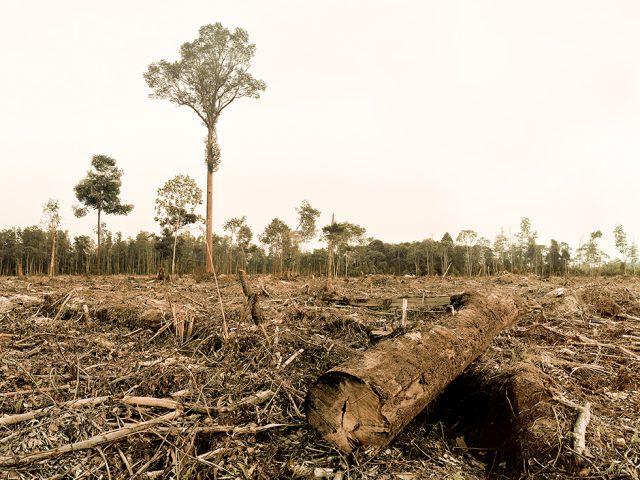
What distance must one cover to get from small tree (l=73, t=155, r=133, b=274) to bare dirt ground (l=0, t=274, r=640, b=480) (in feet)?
81.2

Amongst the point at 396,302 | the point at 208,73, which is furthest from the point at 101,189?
the point at 396,302

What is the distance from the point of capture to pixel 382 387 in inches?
83.6

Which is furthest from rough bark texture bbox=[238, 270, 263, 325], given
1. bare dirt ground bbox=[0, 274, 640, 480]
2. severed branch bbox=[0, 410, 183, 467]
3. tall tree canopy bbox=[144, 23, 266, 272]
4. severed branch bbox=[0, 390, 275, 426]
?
tall tree canopy bbox=[144, 23, 266, 272]

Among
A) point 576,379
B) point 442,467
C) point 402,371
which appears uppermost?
point 402,371

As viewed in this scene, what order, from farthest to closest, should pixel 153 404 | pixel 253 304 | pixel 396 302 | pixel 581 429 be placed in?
1. pixel 396 302
2. pixel 253 304
3. pixel 153 404
4. pixel 581 429

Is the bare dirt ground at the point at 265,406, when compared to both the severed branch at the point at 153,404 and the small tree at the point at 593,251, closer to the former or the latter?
the severed branch at the point at 153,404

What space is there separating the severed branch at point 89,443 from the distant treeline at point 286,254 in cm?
2697

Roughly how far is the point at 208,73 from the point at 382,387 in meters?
22.1

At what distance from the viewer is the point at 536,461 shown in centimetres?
213

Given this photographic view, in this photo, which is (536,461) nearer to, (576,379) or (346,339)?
(576,379)

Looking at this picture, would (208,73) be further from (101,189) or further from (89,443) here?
(89,443)

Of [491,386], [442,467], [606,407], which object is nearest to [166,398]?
[442,467]

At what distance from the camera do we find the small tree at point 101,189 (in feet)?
83.4

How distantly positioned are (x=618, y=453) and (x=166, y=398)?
288cm
